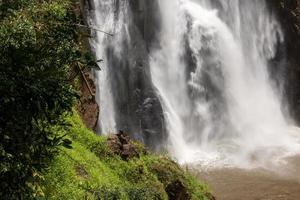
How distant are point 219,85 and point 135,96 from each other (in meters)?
6.76

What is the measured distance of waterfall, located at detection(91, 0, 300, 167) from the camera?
2316 cm

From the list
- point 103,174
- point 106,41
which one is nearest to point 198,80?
point 106,41

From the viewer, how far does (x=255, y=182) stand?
2002 cm

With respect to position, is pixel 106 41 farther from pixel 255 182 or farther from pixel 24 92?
pixel 24 92

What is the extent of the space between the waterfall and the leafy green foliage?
614 inches

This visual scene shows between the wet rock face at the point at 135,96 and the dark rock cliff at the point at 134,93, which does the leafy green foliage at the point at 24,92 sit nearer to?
the dark rock cliff at the point at 134,93

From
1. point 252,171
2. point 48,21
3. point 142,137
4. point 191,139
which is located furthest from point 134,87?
point 48,21

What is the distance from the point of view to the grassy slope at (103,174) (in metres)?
8.48

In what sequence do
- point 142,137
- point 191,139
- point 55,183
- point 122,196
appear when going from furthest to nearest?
point 191,139 < point 142,137 < point 122,196 < point 55,183

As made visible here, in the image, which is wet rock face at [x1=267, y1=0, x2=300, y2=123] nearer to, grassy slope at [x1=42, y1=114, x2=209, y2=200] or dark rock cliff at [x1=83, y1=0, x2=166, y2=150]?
dark rock cliff at [x1=83, y1=0, x2=166, y2=150]

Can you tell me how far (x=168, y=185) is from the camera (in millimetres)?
11797

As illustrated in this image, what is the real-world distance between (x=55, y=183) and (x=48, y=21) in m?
2.97

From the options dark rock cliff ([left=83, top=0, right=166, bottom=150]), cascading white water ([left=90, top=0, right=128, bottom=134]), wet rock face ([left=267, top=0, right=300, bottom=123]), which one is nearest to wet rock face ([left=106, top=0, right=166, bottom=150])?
dark rock cliff ([left=83, top=0, right=166, bottom=150])

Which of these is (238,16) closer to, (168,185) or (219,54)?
(219,54)
